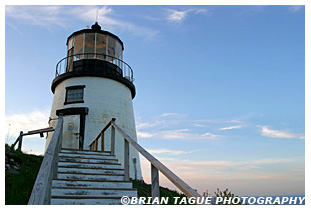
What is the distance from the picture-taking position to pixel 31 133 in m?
11.7

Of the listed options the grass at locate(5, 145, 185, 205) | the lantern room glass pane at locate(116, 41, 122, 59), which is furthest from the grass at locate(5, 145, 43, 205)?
the lantern room glass pane at locate(116, 41, 122, 59)

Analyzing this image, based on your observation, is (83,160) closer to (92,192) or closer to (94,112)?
(92,192)

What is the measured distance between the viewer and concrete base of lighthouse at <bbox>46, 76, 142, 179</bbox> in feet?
38.2

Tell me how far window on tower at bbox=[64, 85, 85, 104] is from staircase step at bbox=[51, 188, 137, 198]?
7598 mm

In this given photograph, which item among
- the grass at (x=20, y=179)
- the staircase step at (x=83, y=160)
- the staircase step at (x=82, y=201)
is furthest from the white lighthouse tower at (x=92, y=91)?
the staircase step at (x=82, y=201)

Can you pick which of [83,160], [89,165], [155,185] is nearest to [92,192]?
[89,165]

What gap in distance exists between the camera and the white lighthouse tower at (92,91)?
11.8m

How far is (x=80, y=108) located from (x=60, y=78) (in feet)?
7.07

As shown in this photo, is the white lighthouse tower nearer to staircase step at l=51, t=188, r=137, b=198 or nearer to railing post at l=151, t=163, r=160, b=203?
staircase step at l=51, t=188, r=137, b=198

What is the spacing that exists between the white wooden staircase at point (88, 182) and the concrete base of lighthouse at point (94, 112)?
445 cm

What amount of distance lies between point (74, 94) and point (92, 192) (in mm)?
8010

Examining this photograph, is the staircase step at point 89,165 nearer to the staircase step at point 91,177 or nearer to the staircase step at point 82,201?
the staircase step at point 91,177

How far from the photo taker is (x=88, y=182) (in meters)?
5.50

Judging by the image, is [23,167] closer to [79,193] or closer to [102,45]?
[79,193]
